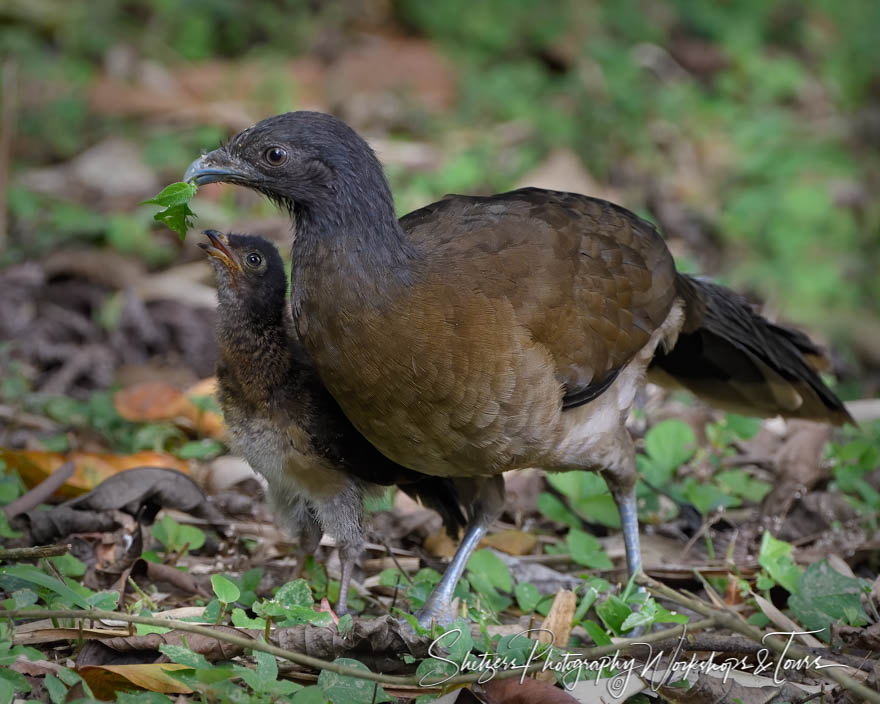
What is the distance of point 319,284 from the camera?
380 cm

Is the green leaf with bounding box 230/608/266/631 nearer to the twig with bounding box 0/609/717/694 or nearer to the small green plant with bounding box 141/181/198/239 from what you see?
the twig with bounding box 0/609/717/694

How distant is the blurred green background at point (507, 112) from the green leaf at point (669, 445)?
2021 mm

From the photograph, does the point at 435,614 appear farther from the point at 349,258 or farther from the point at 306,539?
the point at 349,258

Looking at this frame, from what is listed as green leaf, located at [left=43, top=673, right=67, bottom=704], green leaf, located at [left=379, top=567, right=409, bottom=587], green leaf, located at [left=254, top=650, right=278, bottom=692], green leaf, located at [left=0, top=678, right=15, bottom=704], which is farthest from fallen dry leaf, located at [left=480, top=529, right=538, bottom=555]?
green leaf, located at [left=0, top=678, right=15, bottom=704]

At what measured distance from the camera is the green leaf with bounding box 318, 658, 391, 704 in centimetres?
337

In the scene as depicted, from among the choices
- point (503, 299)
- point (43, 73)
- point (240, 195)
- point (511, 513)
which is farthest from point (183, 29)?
point (503, 299)

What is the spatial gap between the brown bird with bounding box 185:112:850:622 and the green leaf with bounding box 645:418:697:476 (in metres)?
0.49

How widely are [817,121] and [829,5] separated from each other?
126cm

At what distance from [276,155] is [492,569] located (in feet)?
5.93

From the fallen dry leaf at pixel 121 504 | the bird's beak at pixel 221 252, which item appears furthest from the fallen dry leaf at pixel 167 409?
the bird's beak at pixel 221 252

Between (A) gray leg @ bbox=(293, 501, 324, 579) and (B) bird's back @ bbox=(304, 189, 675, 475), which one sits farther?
(A) gray leg @ bbox=(293, 501, 324, 579)

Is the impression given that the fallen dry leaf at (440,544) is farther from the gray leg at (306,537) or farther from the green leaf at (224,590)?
the green leaf at (224,590)

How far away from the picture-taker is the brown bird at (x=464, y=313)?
12.6 ft

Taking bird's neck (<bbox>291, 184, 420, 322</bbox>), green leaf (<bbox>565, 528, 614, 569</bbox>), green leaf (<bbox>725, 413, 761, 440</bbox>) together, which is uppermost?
bird's neck (<bbox>291, 184, 420, 322</bbox>)
